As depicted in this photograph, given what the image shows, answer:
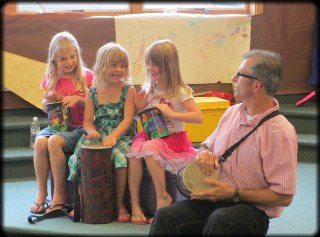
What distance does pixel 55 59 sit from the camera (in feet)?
9.48

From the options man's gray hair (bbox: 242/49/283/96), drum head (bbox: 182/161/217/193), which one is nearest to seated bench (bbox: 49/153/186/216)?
drum head (bbox: 182/161/217/193)

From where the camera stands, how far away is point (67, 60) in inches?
112

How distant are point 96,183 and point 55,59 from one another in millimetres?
818

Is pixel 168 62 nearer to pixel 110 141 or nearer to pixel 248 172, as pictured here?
pixel 110 141

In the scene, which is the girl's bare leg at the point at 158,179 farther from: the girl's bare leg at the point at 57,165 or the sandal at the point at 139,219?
the girl's bare leg at the point at 57,165

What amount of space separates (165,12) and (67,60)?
1.94 metres

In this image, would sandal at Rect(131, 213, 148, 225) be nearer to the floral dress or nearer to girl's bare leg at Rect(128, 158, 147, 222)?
girl's bare leg at Rect(128, 158, 147, 222)

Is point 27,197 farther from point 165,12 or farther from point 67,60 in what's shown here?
point 165,12

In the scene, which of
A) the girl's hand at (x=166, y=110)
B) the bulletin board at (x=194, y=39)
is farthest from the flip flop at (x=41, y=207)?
the bulletin board at (x=194, y=39)

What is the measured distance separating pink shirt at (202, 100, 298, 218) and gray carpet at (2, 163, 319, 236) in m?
0.66

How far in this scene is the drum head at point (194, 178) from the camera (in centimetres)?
201

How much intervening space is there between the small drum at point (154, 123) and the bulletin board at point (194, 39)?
5.71 feet

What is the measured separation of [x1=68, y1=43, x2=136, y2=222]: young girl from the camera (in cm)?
264

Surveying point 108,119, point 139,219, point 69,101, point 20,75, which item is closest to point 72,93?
point 69,101
